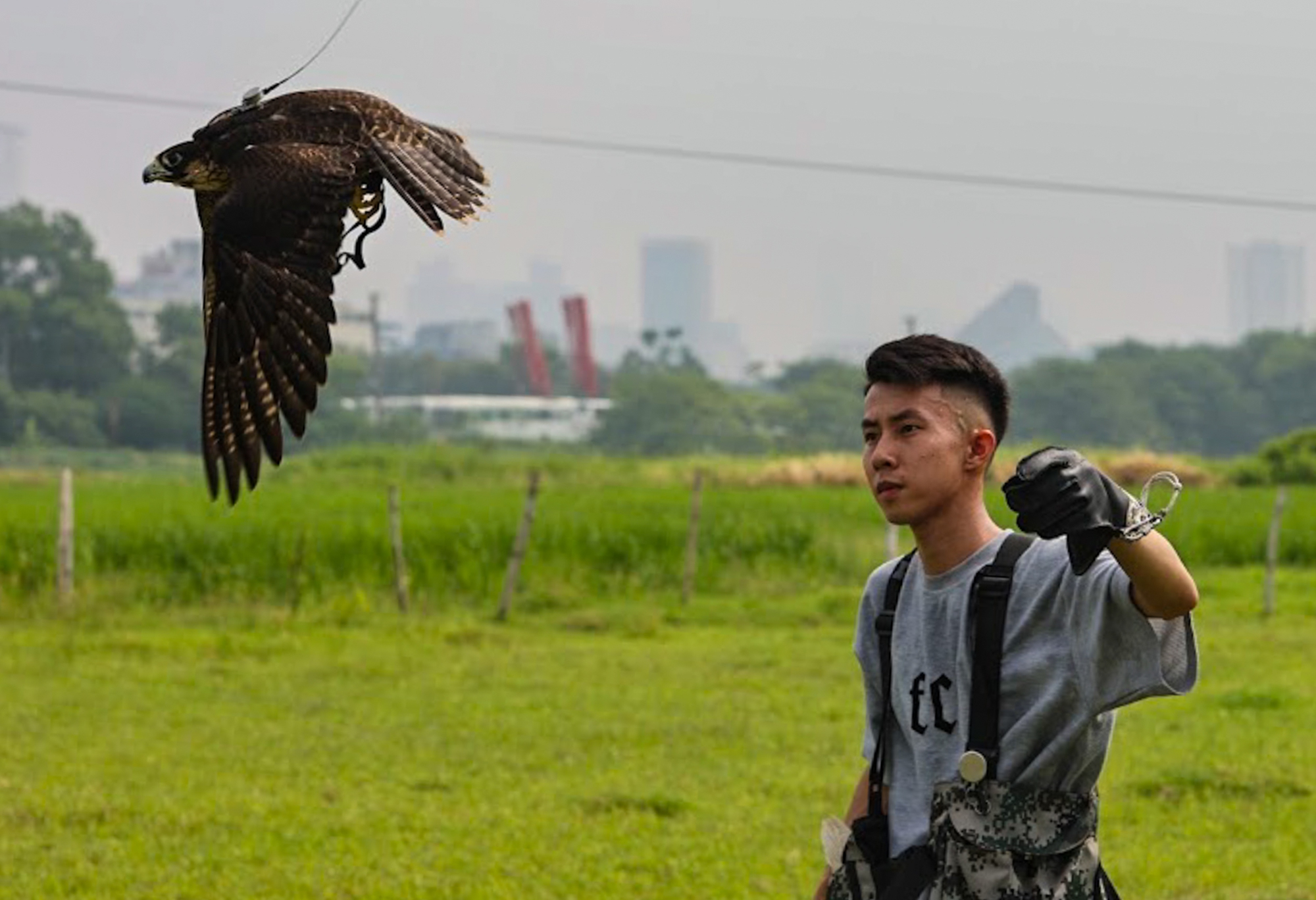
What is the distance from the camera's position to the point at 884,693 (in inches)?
132

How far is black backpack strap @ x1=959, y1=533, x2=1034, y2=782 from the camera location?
123 inches

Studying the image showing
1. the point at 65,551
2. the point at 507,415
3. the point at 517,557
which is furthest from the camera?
the point at 507,415

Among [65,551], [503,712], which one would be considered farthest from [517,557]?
[503,712]

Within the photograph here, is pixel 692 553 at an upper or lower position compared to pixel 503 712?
upper

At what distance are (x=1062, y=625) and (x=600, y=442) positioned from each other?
74570mm

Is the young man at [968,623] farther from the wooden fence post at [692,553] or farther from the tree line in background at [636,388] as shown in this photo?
the tree line in background at [636,388]

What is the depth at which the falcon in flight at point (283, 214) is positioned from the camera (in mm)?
2840

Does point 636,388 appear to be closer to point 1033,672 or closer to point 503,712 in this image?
point 503,712

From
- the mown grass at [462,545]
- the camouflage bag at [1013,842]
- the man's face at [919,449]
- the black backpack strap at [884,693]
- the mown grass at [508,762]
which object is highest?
the man's face at [919,449]

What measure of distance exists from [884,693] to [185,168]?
4.29 feet

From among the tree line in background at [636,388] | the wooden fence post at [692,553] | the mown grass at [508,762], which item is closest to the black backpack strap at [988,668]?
the mown grass at [508,762]

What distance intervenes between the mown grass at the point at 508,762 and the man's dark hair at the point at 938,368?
13.5 ft

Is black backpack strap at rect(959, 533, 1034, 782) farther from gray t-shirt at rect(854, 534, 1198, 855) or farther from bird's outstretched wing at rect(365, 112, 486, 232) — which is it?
bird's outstretched wing at rect(365, 112, 486, 232)

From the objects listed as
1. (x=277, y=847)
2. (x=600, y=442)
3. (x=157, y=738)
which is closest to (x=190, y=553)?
(x=157, y=738)
